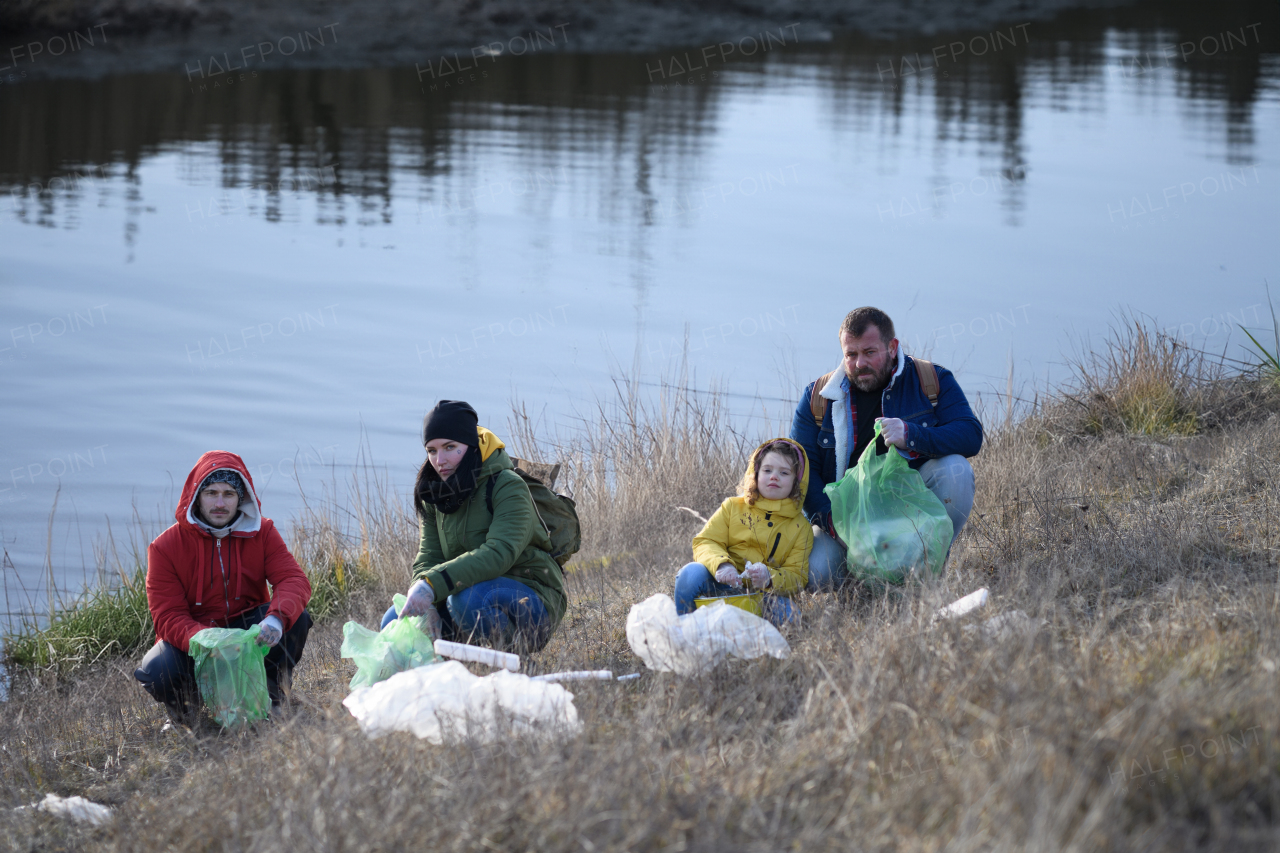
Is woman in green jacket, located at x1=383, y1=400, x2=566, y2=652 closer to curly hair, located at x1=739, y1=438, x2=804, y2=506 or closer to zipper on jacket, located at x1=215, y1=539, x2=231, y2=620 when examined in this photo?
zipper on jacket, located at x1=215, y1=539, x2=231, y2=620

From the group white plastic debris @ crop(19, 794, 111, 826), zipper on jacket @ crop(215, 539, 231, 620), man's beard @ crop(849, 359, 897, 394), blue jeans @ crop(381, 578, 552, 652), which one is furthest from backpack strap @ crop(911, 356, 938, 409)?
white plastic debris @ crop(19, 794, 111, 826)

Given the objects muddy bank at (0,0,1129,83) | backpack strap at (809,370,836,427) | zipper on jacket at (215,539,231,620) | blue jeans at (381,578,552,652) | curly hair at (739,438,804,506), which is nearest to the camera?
zipper on jacket at (215,539,231,620)

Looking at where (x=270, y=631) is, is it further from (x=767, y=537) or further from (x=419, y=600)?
(x=767, y=537)

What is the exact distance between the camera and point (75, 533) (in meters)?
10.2

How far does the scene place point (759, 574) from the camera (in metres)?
4.80

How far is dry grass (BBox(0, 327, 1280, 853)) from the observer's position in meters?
2.79

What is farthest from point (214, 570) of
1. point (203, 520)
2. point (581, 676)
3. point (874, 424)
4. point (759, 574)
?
point (874, 424)

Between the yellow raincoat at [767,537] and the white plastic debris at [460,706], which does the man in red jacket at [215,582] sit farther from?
the yellow raincoat at [767,537]

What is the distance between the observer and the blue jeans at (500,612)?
15.9 ft

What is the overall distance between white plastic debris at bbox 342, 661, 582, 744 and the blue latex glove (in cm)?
47

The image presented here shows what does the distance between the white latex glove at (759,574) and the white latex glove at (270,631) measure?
1808 mm

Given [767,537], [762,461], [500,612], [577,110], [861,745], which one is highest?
[577,110]

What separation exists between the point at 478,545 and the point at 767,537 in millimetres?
1194

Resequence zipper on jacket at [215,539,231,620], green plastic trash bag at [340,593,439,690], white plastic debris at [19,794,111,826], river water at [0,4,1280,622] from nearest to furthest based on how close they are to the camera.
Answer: white plastic debris at [19,794,111,826] < green plastic trash bag at [340,593,439,690] < zipper on jacket at [215,539,231,620] < river water at [0,4,1280,622]
